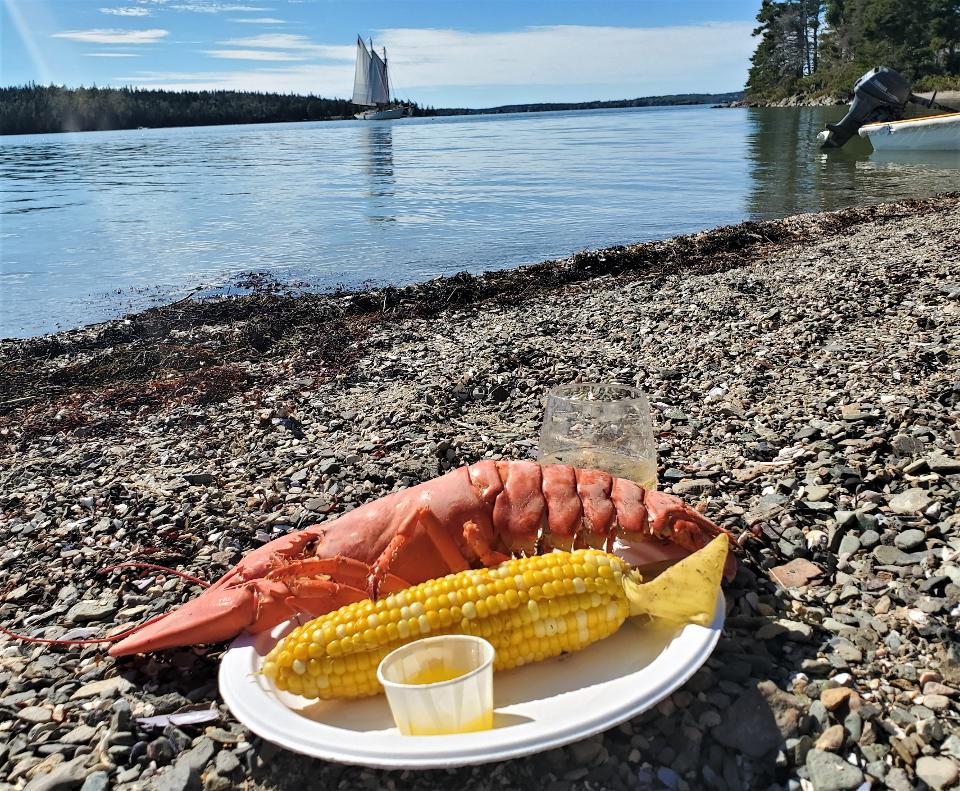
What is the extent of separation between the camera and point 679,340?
25.1 ft

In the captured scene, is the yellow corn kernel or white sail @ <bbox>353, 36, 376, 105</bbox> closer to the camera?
the yellow corn kernel

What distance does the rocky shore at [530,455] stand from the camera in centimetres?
239

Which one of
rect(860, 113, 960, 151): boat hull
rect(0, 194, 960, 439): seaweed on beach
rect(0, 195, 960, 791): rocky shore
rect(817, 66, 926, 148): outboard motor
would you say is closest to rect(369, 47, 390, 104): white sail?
rect(817, 66, 926, 148): outboard motor

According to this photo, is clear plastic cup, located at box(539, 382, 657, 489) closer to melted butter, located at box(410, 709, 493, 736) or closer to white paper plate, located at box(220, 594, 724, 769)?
white paper plate, located at box(220, 594, 724, 769)

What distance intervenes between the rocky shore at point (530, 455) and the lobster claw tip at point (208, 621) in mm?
314

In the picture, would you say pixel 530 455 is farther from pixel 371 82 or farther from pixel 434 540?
pixel 371 82

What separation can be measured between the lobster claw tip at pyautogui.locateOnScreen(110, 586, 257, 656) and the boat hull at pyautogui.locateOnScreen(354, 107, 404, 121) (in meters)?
169

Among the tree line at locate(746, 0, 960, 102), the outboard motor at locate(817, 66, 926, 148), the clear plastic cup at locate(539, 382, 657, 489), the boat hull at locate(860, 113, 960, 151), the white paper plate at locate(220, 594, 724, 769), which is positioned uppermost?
the tree line at locate(746, 0, 960, 102)

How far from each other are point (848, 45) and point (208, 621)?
4503 inches

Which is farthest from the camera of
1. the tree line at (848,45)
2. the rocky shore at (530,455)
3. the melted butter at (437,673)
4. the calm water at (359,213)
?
the tree line at (848,45)

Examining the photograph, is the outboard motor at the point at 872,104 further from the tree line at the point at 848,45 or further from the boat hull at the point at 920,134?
the tree line at the point at 848,45

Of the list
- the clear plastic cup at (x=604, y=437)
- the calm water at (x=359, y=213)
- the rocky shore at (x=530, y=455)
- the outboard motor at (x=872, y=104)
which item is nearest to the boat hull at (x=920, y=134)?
the calm water at (x=359, y=213)

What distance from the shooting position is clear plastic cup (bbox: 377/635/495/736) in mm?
1958

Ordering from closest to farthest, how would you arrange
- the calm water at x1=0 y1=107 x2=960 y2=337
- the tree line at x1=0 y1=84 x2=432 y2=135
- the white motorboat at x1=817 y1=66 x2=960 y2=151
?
1. the calm water at x1=0 y1=107 x2=960 y2=337
2. the white motorboat at x1=817 y1=66 x2=960 y2=151
3. the tree line at x1=0 y1=84 x2=432 y2=135
